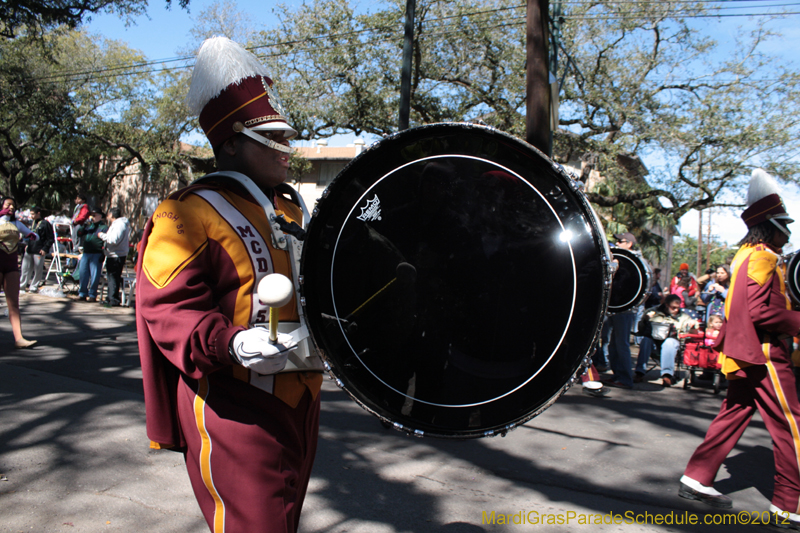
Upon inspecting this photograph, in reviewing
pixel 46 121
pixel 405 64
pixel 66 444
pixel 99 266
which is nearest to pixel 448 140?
pixel 66 444

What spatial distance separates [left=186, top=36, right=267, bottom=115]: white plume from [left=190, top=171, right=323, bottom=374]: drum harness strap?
0.93 feet

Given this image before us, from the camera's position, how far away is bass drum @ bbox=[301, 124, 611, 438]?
152 cm

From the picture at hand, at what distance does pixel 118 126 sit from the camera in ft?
93.0

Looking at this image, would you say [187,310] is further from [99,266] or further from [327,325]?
[99,266]

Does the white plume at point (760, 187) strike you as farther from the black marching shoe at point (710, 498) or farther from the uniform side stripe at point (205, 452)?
the uniform side stripe at point (205, 452)

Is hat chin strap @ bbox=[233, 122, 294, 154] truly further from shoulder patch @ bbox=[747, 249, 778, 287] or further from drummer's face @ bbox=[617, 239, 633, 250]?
drummer's face @ bbox=[617, 239, 633, 250]

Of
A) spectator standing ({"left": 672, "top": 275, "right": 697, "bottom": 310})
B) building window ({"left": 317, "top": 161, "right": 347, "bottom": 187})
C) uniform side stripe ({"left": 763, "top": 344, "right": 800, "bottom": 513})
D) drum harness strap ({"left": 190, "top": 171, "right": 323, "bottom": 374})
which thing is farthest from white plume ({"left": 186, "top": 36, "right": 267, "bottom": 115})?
building window ({"left": 317, "top": 161, "right": 347, "bottom": 187})

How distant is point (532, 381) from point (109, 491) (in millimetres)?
2894

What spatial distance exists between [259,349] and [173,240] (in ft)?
1.50

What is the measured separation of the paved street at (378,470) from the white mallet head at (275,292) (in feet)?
7.22

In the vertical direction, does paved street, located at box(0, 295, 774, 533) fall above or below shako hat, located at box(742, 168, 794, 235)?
below

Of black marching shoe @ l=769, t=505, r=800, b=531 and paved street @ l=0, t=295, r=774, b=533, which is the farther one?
black marching shoe @ l=769, t=505, r=800, b=531

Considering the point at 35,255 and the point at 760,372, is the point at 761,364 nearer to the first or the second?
the point at 760,372

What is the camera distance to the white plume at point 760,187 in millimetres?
3918
